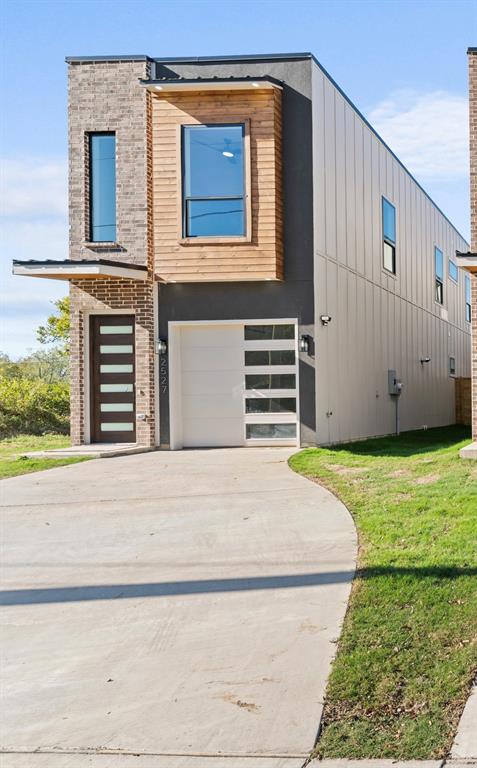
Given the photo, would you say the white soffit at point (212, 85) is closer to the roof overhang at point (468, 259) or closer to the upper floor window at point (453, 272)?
the roof overhang at point (468, 259)

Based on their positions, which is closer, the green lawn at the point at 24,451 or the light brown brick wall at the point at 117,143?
the green lawn at the point at 24,451

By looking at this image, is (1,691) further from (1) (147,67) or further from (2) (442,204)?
(2) (442,204)

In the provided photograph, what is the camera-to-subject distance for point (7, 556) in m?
7.07

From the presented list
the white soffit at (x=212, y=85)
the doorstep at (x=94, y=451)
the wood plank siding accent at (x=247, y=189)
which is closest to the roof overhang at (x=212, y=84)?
the white soffit at (x=212, y=85)

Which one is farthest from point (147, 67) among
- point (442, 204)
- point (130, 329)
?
point (442, 204)

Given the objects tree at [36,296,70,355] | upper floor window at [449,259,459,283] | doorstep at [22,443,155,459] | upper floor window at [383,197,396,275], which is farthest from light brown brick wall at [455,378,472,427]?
doorstep at [22,443,155,459]

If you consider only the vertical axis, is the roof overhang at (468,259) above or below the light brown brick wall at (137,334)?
above

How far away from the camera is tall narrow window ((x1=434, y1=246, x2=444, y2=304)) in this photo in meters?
27.1

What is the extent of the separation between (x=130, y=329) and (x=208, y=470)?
438 centimetres

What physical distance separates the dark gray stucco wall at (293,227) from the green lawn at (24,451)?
413 centimetres

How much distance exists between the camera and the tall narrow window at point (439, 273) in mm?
27127

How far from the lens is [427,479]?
31.5 feet

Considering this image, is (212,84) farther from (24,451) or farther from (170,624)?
(170,624)

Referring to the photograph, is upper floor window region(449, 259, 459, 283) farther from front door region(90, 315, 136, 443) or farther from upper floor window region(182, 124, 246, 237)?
front door region(90, 315, 136, 443)
